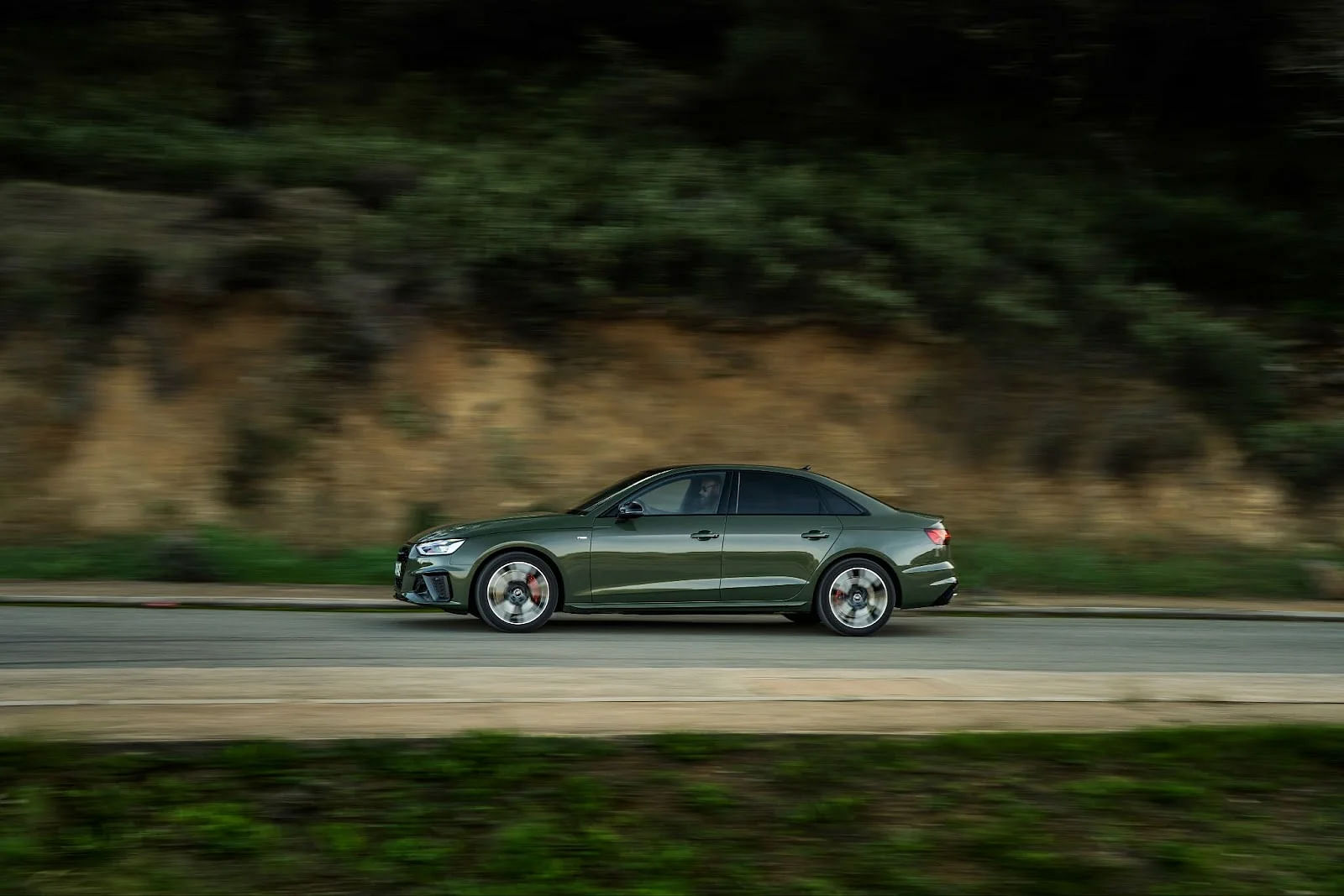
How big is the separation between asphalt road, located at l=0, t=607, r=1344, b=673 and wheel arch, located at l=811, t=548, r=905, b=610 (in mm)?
378

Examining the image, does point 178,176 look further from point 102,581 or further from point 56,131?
point 102,581

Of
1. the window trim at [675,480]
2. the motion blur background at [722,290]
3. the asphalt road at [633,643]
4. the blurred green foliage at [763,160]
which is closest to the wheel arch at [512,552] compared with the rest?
the asphalt road at [633,643]

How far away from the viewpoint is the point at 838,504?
1302cm

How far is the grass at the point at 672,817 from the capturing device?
17.1ft

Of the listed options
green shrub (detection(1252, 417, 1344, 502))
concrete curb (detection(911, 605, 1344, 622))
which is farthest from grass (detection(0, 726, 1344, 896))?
green shrub (detection(1252, 417, 1344, 502))

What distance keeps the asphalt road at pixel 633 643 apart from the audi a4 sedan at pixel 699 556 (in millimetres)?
297

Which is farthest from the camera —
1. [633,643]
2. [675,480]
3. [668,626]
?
[668,626]

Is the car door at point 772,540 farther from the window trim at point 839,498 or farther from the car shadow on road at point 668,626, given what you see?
the car shadow on road at point 668,626

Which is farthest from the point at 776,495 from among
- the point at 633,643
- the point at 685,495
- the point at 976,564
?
the point at 976,564

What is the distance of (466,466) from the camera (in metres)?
20.6

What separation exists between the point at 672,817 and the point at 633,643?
5.94 metres

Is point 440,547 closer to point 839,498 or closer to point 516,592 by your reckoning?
point 516,592

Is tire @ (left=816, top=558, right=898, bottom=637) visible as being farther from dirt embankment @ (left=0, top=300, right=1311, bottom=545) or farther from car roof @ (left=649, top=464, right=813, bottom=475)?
dirt embankment @ (left=0, top=300, right=1311, bottom=545)

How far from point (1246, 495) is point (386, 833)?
18285 mm
